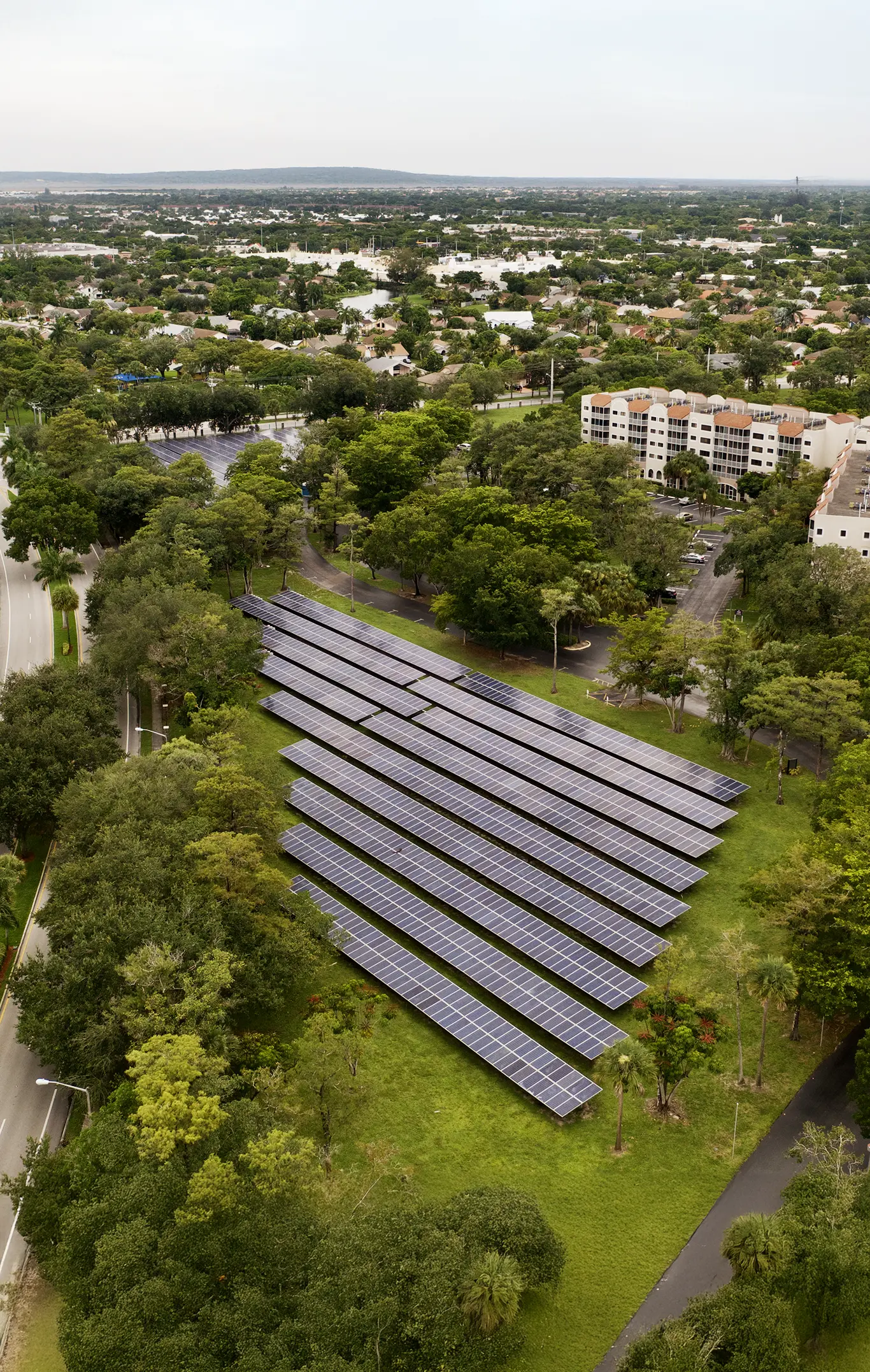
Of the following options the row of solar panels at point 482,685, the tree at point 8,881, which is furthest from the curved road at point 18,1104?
the row of solar panels at point 482,685

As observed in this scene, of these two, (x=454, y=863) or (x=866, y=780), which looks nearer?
(x=866, y=780)

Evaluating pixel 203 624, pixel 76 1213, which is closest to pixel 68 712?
pixel 203 624

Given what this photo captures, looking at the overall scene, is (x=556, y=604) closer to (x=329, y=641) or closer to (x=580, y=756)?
(x=580, y=756)

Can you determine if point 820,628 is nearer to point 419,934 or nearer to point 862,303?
point 419,934

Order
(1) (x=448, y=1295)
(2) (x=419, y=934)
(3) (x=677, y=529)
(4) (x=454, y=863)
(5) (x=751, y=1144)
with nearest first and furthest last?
1. (1) (x=448, y=1295)
2. (5) (x=751, y=1144)
3. (2) (x=419, y=934)
4. (4) (x=454, y=863)
5. (3) (x=677, y=529)

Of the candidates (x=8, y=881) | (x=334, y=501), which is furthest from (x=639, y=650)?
(x=334, y=501)

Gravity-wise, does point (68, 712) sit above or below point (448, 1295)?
above
